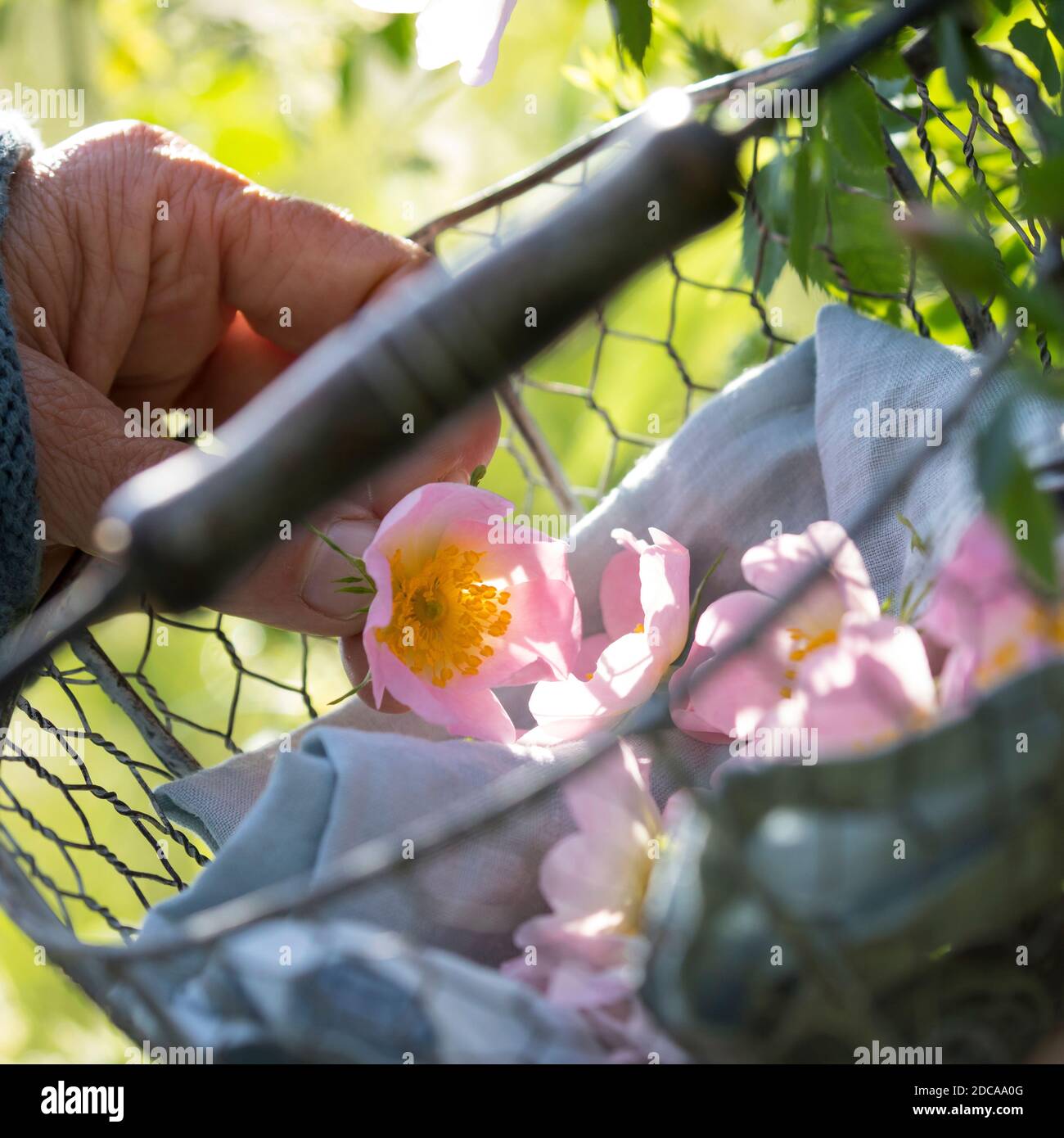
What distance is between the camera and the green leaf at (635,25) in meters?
0.27

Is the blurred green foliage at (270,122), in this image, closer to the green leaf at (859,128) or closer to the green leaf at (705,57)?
the green leaf at (705,57)

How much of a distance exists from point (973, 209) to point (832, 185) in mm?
66

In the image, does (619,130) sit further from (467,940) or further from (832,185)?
(467,940)

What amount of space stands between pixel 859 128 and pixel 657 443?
0.15 m

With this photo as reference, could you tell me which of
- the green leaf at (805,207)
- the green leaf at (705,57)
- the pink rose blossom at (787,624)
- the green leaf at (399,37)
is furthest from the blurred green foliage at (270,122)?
the pink rose blossom at (787,624)

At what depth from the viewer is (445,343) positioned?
0.15 meters

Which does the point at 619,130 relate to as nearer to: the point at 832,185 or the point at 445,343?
the point at 832,185

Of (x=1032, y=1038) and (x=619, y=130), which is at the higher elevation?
(x=619, y=130)

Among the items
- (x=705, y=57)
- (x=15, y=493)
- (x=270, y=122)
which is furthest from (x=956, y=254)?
(x=270, y=122)

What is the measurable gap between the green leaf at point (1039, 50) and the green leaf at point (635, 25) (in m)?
0.09

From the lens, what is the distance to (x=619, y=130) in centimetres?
36
